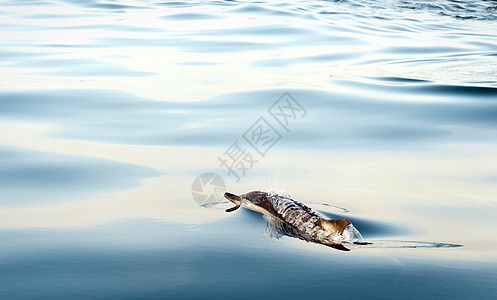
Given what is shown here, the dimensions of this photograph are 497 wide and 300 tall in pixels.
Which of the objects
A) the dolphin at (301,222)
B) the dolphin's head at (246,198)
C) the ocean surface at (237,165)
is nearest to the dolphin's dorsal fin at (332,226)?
the dolphin at (301,222)

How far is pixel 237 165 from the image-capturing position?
546cm

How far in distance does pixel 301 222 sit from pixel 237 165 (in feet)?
6.03

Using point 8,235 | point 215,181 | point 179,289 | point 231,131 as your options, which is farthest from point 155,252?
point 231,131

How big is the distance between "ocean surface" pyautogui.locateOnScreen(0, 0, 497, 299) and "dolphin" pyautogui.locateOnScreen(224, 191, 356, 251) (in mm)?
75

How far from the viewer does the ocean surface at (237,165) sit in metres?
3.31

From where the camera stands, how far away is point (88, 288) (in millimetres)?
3109

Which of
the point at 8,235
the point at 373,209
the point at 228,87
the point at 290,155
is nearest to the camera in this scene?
the point at 8,235

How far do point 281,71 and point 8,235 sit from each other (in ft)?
23.1

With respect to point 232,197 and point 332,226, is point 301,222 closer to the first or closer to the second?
point 332,226

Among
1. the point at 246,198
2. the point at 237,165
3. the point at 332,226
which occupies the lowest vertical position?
the point at 332,226

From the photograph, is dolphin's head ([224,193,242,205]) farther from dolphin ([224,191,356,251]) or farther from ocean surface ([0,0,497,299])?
dolphin ([224,191,356,251])

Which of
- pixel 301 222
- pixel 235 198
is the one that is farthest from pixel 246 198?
pixel 301 222

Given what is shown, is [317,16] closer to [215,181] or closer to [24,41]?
[24,41]

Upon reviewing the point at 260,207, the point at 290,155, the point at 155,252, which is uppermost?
the point at 290,155
